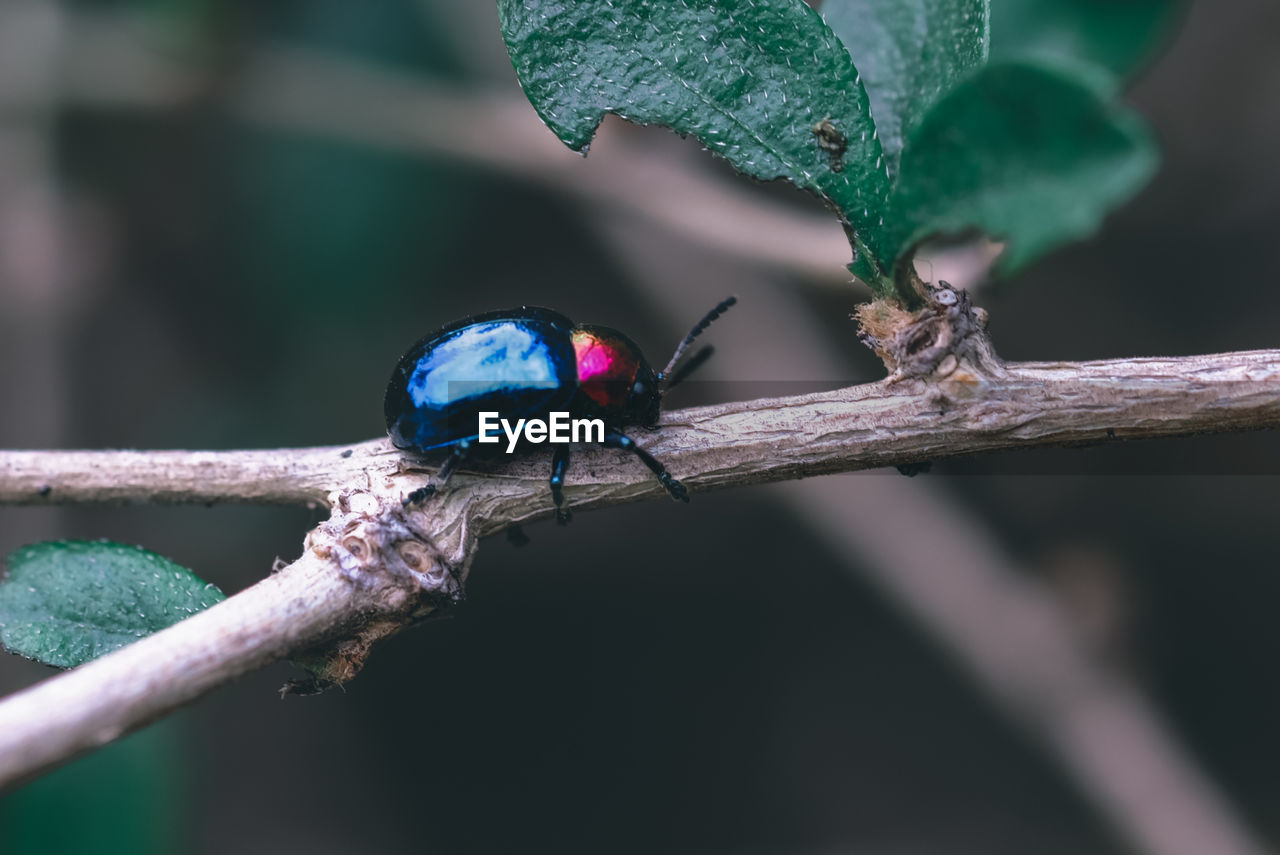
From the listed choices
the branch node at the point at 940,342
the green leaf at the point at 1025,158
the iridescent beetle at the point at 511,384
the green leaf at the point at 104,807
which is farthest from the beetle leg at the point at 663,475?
the green leaf at the point at 104,807

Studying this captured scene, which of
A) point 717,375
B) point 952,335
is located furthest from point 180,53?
point 952,335

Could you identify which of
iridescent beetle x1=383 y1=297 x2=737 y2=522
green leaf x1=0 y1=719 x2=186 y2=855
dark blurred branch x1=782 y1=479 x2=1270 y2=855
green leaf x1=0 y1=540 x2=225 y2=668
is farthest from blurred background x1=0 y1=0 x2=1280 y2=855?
green leaf x1=0 y1=540 x2=225 y2=668

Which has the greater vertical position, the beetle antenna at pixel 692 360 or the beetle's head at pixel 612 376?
the beetle antenna at pixel 692 360

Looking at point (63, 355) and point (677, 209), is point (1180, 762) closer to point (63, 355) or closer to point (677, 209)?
point (677, 209)

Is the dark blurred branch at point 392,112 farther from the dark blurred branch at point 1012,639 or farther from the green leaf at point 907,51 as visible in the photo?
the green leaf at point 907,51

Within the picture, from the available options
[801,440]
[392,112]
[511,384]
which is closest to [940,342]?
[801,440]

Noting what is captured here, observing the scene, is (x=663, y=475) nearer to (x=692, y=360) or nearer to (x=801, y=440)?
(x=801, y=440)

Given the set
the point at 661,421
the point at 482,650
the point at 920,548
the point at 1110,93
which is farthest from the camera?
the point at 482,650
